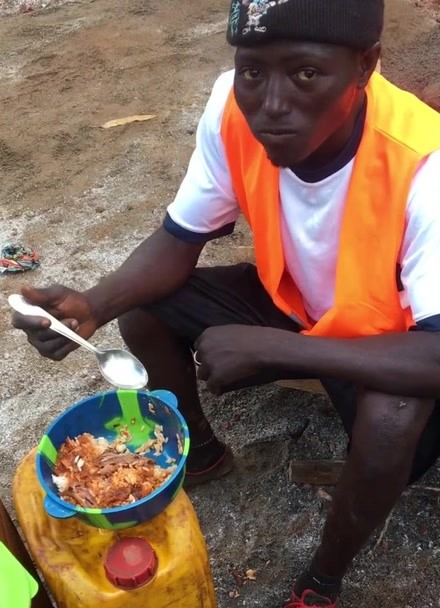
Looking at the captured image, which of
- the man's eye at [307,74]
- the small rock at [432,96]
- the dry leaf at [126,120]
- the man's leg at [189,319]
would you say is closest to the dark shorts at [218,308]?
the man's leg at [189,319]

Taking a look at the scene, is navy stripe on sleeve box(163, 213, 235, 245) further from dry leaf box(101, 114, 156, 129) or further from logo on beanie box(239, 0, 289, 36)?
dry leaf box(101, 114, 156, 129)

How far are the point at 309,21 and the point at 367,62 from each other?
0.20 metres

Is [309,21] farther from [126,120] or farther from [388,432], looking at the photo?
[126,120]

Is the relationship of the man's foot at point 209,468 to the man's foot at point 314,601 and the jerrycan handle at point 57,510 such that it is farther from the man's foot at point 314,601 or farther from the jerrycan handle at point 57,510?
the jerrycan handle at point 57,510

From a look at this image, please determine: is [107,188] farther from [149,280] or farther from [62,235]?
[149,280]

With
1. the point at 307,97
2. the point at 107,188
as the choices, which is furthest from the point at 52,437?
the point at 107,188

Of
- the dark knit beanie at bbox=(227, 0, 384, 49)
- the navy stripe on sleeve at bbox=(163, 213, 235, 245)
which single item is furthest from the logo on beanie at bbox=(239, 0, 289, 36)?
the navy stripe on sleeve at bbox=(163, 213, 235, 245)

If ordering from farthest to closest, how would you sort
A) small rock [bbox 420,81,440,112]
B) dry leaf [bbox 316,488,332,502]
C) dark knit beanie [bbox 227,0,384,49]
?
small rock [bbox 420,81,440,112] < dry leaf [bbox 316,488,332,502] < dark knit beanie [bbox 227,0,384,49]

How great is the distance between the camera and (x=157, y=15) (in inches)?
226

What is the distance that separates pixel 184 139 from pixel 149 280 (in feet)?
7.71

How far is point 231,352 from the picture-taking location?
5.80 feet

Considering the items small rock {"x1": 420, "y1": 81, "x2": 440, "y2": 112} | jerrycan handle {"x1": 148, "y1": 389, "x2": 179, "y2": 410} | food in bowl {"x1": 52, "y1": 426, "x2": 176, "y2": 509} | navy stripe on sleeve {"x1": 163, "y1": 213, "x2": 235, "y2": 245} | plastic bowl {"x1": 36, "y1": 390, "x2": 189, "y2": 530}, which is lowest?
small rock {"x1": 420, "y1": 81, "x2": 440, "y2": 112}

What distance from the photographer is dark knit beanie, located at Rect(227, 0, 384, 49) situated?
1.47m

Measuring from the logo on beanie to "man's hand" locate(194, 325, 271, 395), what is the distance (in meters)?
0.70
